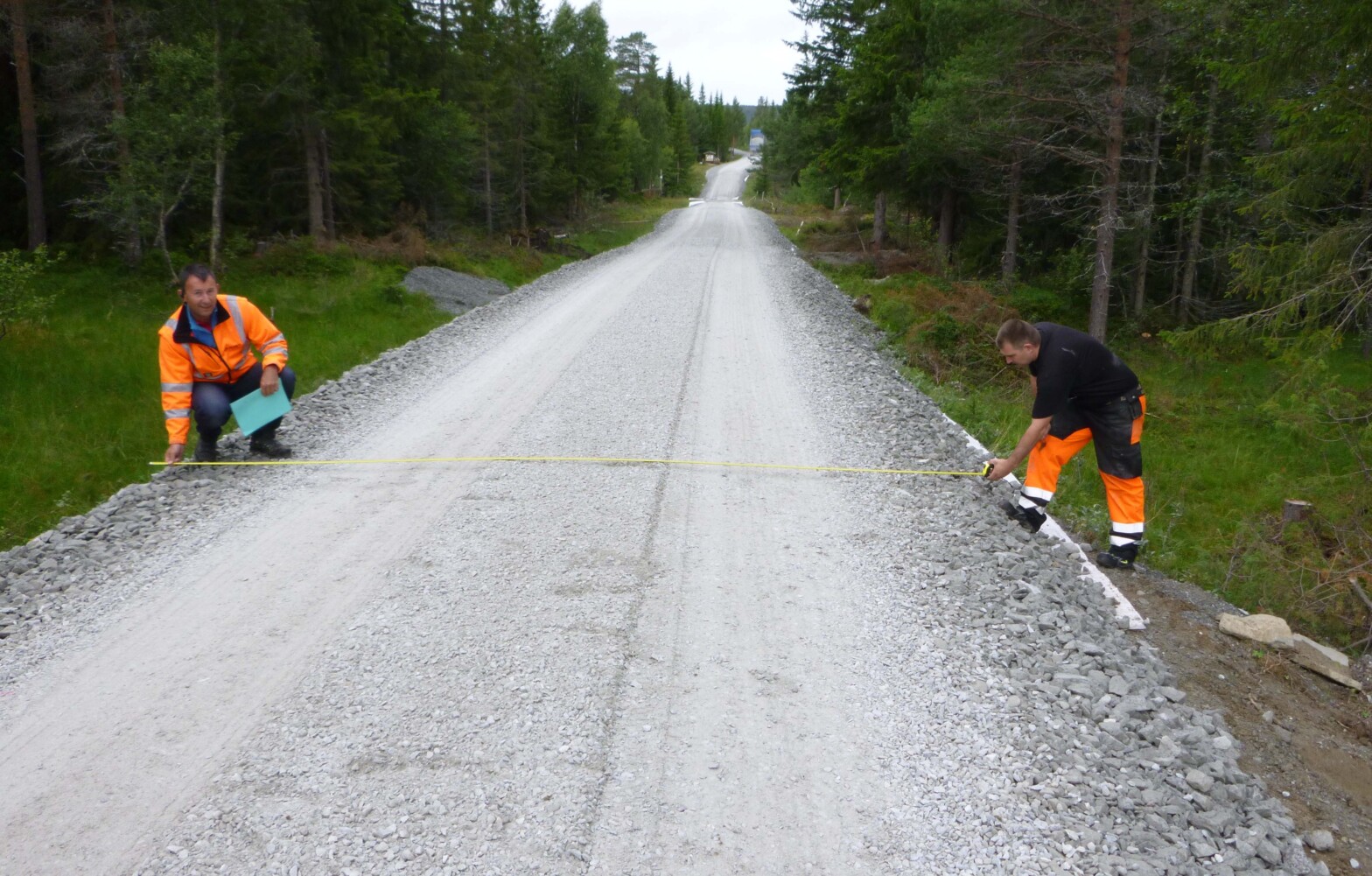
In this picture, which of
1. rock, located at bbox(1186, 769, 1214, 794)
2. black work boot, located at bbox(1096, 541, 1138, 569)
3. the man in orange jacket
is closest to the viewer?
rock, located at bbox(1186, 769, 1214, 794)

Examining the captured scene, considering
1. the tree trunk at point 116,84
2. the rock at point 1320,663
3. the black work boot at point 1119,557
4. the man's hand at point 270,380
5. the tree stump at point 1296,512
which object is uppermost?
the tree trunk at point 116,84

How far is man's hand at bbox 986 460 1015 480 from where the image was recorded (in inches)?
231

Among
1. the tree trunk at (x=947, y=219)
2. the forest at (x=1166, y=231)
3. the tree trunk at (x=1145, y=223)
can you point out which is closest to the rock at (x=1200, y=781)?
the forest at (x=1166, y=231)

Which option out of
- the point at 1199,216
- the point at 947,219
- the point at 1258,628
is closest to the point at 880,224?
the point at 947,219

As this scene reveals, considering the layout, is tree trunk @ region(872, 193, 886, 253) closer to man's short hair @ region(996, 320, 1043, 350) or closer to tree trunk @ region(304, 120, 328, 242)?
tree trunk @ region(304, 120, 328, 242)

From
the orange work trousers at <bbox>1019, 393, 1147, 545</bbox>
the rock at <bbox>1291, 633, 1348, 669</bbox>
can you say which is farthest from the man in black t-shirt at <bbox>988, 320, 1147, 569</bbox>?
the rock at <bbox>1291, 633, 1348, 669</bbox>

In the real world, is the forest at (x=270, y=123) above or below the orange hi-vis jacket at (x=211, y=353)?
above

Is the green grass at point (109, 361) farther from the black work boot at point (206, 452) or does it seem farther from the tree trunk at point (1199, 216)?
the tree trunk at point (1199, 216)

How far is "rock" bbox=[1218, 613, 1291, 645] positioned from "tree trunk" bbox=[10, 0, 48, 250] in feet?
66.2

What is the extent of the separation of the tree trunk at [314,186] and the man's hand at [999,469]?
19.8 metres

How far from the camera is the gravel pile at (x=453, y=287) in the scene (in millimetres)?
16953

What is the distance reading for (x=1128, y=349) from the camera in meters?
18.3

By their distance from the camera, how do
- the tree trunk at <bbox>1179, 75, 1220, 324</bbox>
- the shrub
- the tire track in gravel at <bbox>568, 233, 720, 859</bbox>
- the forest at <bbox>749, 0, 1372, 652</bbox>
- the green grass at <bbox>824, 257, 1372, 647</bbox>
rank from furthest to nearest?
the tree trunk at <bbox>1179, 75, 1220, 324</bbox> < the shrub < the forest at <bbox>749, 0, 1372, 652</bbox> < the green grass at <bbox>824, 257, 1372, 647</bbox> < the tire track in gravel at <bbox>568, 233, 720, 859</bbox>

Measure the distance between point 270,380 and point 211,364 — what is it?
48 centimetres
